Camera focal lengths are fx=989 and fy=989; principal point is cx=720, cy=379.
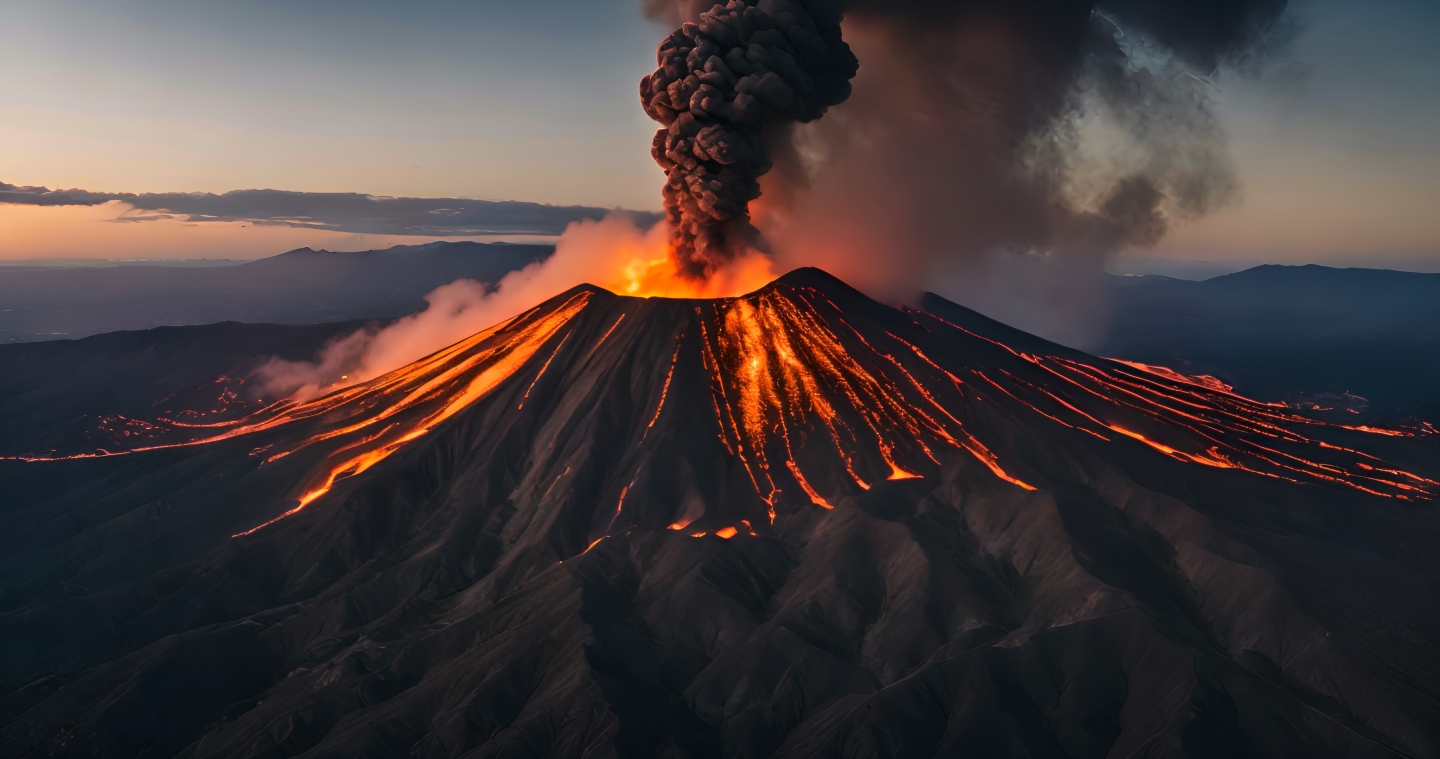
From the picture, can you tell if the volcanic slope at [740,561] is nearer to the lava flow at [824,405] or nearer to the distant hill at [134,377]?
the lava flow at [824,405]

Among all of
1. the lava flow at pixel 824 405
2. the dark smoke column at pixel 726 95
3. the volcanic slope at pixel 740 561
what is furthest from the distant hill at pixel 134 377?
the dark smoke column at pixel 726 95

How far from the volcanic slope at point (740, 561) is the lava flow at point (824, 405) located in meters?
0.28

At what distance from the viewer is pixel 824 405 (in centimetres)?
6475

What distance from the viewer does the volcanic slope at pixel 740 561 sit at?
141 ft

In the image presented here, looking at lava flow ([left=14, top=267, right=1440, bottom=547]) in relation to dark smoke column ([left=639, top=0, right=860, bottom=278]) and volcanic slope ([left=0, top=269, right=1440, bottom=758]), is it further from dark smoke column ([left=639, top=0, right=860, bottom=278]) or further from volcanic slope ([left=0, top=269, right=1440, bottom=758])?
dark smoke column ([left=639, top=0, right=860, bottom=278])

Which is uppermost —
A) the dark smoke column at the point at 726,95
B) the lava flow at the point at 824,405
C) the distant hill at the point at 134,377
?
the dark smoke column at the point at 726,95

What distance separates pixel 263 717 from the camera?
46.6m

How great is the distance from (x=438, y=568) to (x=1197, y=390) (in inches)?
2302

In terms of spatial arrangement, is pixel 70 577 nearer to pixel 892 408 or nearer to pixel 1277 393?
pixel 892 408

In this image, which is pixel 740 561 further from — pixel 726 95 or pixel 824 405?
pixel 726 95

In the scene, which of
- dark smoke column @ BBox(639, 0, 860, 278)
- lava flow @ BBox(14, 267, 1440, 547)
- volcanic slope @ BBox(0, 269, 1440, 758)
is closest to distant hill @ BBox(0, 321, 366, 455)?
volcanic slope @ BBox(0, 269, 1440, 758)

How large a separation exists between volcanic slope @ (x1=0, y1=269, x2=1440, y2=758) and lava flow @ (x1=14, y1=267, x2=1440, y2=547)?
281 millimetres

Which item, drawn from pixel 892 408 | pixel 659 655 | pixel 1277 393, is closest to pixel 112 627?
pixel 659 655

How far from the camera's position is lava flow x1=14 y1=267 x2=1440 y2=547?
61.5 m
